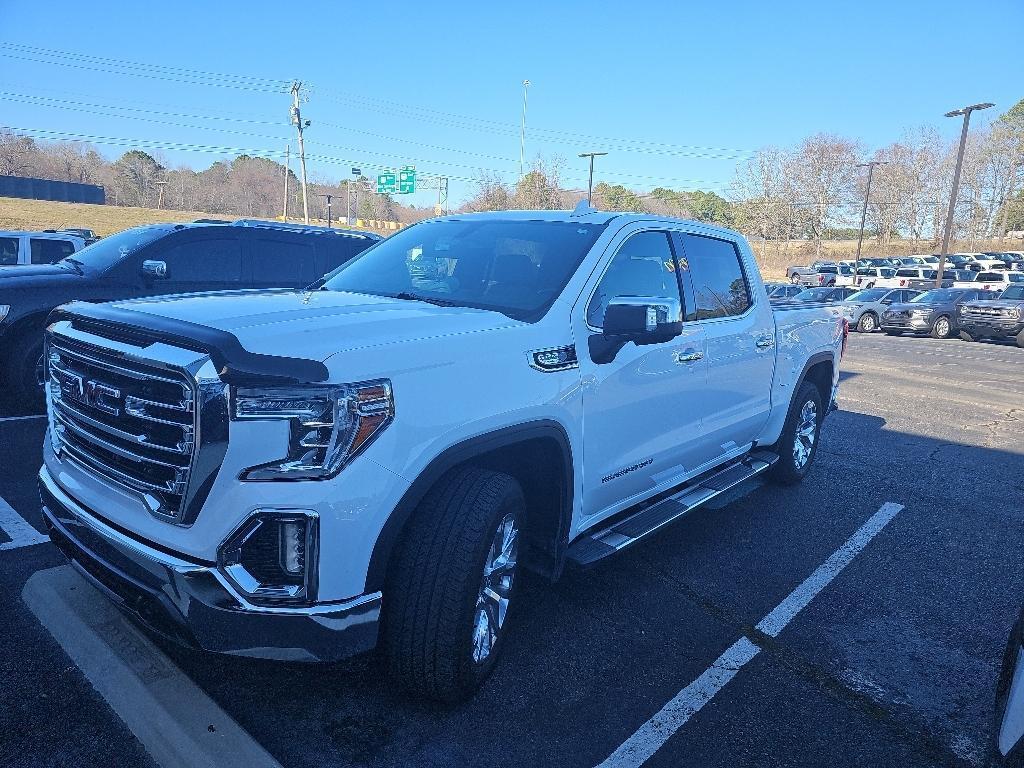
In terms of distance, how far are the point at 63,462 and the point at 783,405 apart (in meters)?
4.68

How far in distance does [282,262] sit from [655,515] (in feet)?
18.3

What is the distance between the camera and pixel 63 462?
2801 millimetres

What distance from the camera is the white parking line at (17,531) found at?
3889 mm

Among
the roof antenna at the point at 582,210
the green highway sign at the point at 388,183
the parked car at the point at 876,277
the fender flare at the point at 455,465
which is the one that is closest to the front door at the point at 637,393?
the fender flare at the point at 455,465

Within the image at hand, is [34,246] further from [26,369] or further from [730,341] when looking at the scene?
[730,341]

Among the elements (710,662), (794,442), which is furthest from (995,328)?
(710,662)

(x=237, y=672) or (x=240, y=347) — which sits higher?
(x=240, y=347)

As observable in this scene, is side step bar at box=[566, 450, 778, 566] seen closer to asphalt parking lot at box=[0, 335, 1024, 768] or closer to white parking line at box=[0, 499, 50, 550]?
asphalt parking lot at box=[0, 335, 1024, 768]

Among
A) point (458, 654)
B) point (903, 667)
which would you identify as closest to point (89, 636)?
point (458, 654)

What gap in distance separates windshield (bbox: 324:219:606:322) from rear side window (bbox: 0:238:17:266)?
9327mm

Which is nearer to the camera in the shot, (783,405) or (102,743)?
(102,743)

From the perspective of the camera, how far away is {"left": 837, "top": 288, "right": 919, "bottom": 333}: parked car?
85.4 ft

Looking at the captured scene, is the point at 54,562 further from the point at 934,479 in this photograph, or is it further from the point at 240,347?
the point at 934,479

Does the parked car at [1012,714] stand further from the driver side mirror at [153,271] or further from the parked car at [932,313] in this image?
the parked car at [932,313]
